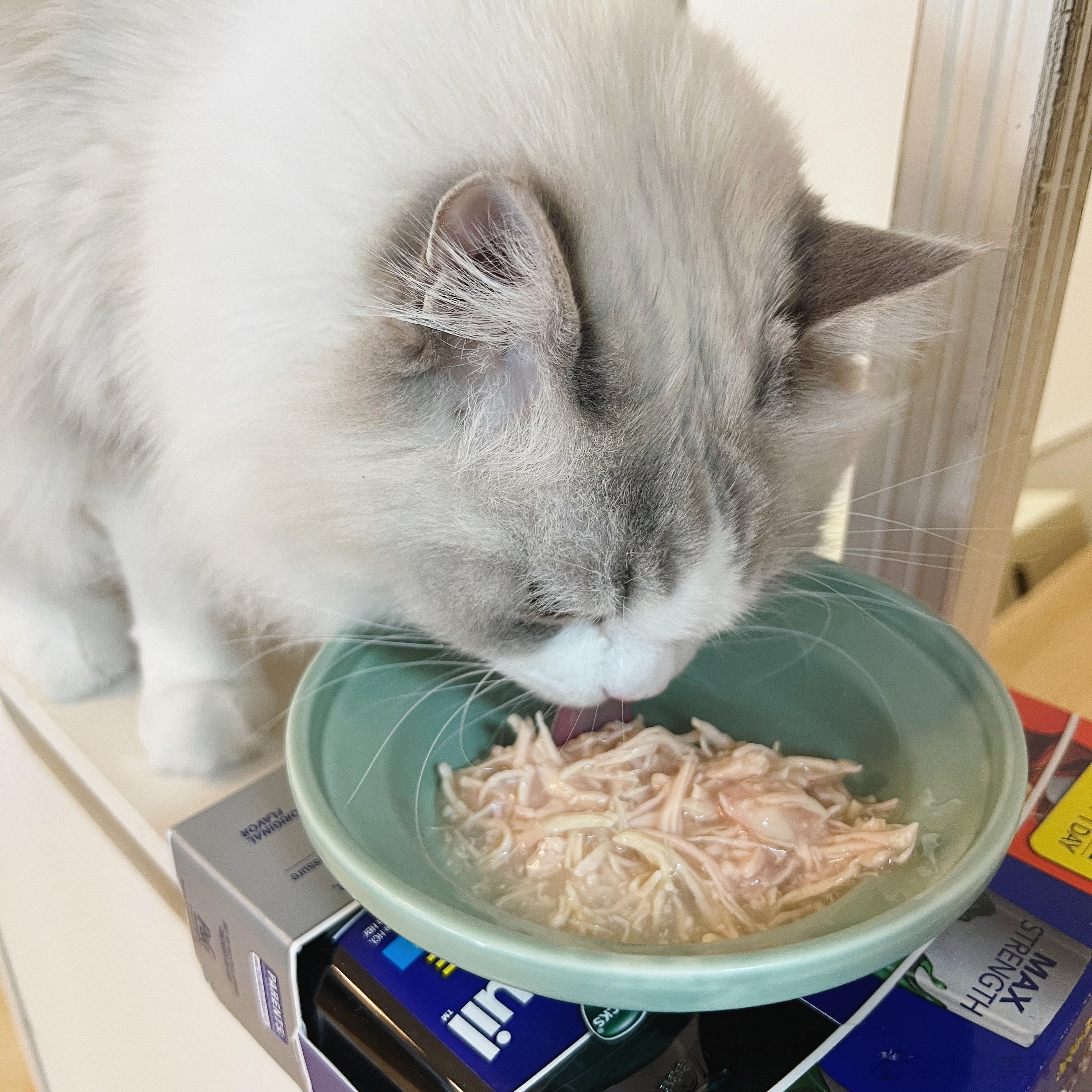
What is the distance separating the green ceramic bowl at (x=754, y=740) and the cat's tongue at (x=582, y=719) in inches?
1.6

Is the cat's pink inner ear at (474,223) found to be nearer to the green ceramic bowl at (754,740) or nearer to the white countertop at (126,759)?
the green ceramic bowl at (754,740)

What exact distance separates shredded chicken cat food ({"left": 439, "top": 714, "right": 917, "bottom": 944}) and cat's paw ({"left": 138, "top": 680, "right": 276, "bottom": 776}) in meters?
0.29

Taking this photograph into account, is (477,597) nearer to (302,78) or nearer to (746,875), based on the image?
(746,875)

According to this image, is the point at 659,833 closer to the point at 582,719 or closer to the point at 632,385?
the point at 582,719

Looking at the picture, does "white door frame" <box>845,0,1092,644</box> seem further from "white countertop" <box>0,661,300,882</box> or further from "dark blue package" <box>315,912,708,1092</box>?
"white countertop" <box>0,661,300,882</box>

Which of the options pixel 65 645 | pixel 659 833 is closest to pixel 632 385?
pixel 659 833

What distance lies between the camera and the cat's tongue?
80 cm

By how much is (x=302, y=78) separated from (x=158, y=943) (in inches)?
32.0

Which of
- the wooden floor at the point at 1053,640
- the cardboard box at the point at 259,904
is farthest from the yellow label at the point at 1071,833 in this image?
the cardboard box at the point at 259,904

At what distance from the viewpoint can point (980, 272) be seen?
2.93 ft

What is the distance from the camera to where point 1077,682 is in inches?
48.0

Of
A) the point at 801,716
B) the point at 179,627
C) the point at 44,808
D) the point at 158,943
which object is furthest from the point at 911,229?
Answer: the point at 44,808

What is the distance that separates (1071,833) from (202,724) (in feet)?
2.63

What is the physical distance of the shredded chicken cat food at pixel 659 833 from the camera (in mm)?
619
